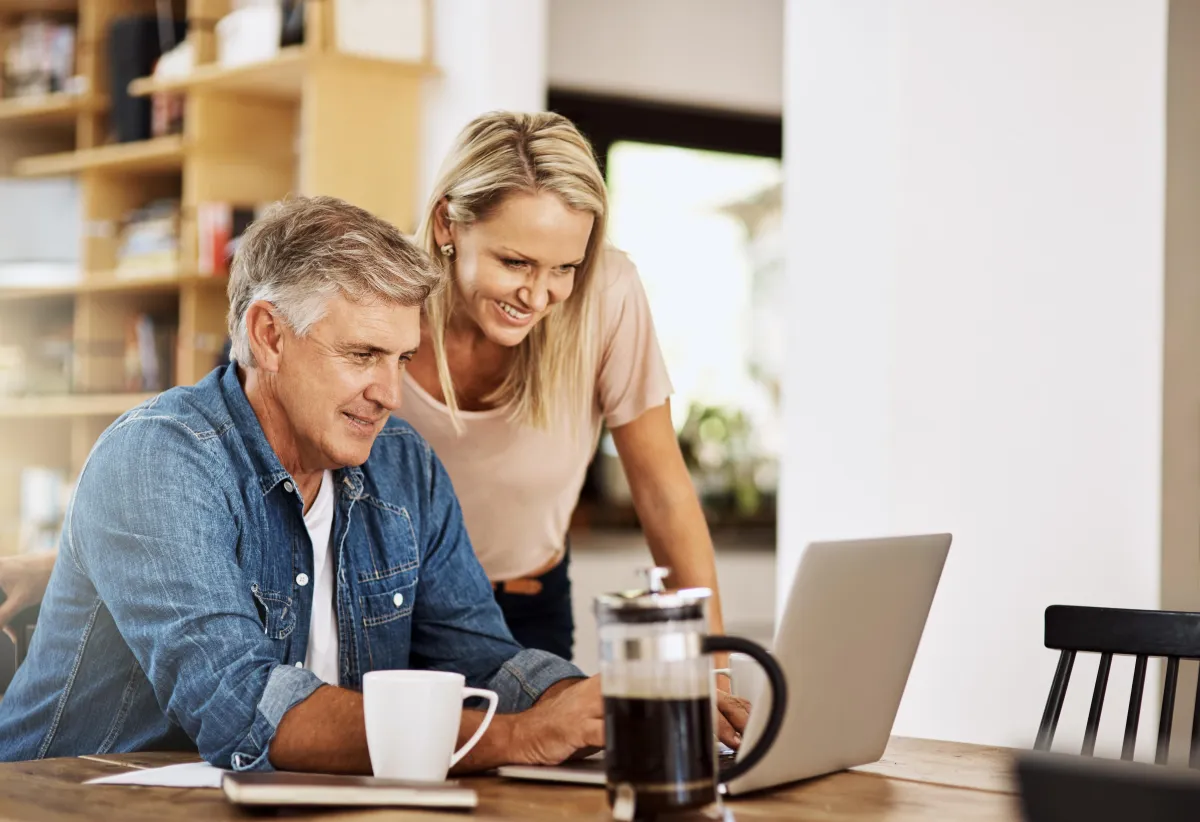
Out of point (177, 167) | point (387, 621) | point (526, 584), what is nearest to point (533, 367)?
point (526, 584)

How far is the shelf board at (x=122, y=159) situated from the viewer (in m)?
4.25

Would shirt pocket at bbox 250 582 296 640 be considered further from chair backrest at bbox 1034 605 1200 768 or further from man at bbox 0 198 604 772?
chair backrest at bbox 1034 605 1200 768

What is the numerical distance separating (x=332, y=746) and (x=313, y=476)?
41 centimetres

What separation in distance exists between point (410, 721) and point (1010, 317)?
1.61 metres

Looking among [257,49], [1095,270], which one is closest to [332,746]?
[1095,270]

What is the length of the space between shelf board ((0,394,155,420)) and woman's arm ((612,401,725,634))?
99.5 inches

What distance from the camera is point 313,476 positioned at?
1622 mm

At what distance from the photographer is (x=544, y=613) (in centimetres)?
232

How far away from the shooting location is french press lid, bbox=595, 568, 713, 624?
1045 millimetres

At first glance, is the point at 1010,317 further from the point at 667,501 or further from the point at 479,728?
the point at 479,728

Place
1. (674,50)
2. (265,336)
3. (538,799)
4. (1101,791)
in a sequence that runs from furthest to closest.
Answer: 1. (674,50)
2. (265,336)
3. (538,799)
4. (1101,791)

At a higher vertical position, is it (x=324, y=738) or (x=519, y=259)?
(x=519, y=259)

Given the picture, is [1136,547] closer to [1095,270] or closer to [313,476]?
[1095,270]

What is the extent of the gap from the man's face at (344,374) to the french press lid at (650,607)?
0.56 m
